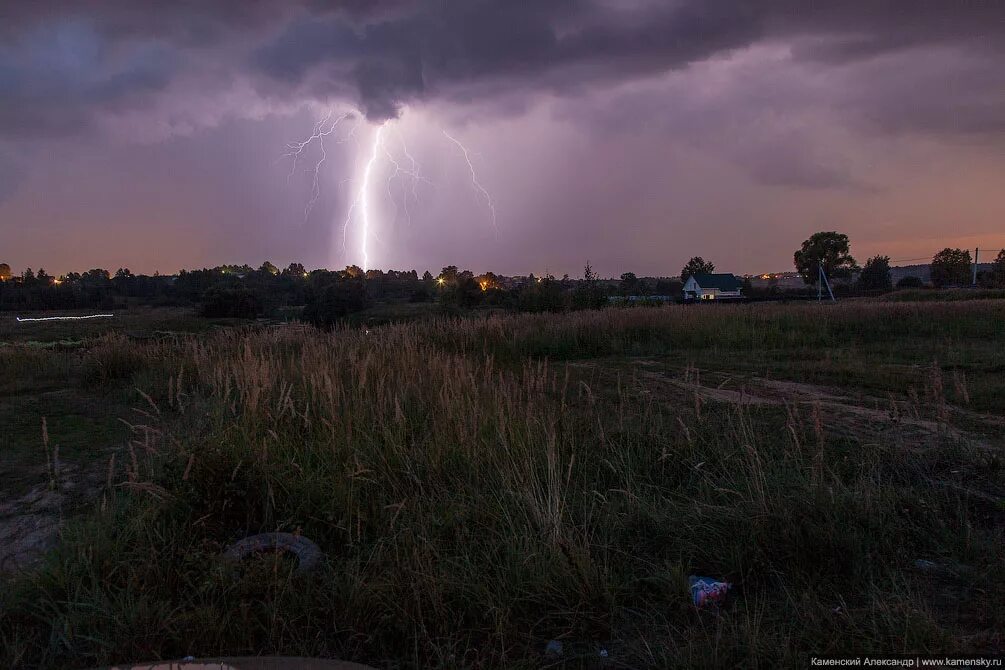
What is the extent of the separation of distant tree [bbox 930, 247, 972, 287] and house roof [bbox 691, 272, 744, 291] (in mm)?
21002

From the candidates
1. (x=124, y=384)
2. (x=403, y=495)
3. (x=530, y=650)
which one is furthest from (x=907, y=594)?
(x=124, y=384)

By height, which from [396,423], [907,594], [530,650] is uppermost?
[396,423]

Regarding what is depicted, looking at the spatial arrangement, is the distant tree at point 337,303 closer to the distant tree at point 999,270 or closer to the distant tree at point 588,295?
the distant tree at point 588,295

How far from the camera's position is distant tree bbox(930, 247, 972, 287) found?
63484 mm

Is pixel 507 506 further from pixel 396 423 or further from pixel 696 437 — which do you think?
pixel 696 437

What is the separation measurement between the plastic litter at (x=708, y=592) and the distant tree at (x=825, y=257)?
79.4 m

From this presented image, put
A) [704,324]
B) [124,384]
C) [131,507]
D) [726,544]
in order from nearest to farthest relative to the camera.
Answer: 1. [726,544]
2. [131,507]
3. [124,384]
4. [704,324]

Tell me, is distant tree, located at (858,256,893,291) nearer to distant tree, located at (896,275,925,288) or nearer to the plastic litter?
distant tree, located at (896,275,925,288)

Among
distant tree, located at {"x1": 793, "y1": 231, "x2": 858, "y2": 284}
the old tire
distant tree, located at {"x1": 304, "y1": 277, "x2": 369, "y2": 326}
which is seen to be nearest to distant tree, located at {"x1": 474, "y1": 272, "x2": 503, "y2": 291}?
distant tree, located at {"x1": 304, "y1": 277, "x2": 369, "y2": 326}

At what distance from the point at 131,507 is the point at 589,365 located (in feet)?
29.6

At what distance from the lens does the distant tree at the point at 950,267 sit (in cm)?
6348

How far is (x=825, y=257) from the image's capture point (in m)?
72.5

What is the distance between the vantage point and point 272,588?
112 inches

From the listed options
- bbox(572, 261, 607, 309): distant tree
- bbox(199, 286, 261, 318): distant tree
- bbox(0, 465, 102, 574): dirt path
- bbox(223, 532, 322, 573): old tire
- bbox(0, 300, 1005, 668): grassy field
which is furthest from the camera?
bbox(199, 286, 261, 318): distant tree
